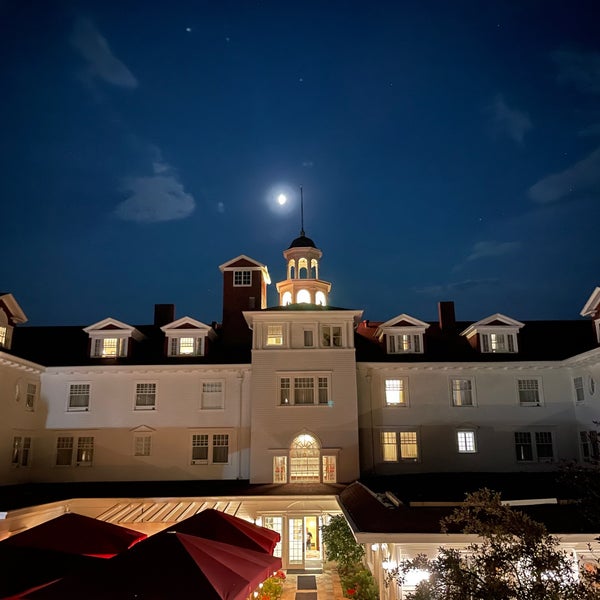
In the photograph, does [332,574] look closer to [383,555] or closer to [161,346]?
[383,555]

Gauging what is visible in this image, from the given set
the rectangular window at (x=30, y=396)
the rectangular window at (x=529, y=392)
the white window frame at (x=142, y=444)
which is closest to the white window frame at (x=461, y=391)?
the rectangular window at (x=529, y=392)

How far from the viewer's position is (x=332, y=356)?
98.0 feet

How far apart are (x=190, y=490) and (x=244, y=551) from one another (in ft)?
49.1

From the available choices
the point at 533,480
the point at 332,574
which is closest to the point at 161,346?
the point at 332,574

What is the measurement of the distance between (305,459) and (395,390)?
20.9 ft

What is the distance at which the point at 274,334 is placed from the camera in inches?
1193

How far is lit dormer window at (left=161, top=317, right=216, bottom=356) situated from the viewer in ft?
104

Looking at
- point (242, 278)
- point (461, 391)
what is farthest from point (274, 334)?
point (461, 391)

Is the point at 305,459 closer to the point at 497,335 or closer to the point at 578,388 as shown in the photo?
the point at 497,335

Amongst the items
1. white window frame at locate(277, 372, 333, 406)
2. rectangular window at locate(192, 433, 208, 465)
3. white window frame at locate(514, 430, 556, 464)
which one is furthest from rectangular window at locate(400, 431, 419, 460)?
rectangular window at locate(192, 433, 208, 465)

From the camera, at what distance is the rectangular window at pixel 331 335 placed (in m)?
30.2

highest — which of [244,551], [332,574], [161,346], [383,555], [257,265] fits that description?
[257,265]

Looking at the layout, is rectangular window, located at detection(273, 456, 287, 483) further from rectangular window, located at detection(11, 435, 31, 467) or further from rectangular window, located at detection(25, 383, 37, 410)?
rectangular window, located at detection(25, 383, 37, 410)

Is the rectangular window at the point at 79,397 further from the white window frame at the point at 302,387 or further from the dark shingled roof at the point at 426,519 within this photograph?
the dark shingled roof at the point at 426,519
